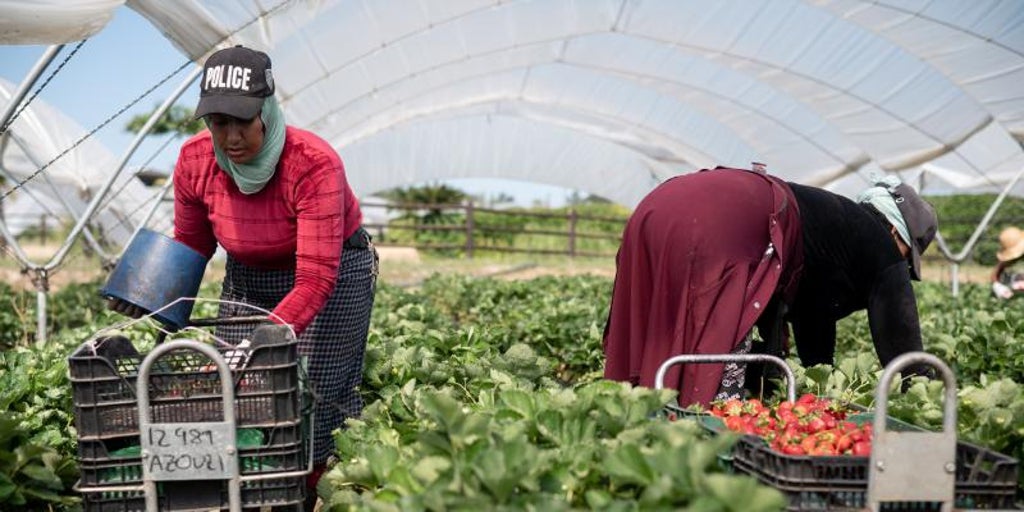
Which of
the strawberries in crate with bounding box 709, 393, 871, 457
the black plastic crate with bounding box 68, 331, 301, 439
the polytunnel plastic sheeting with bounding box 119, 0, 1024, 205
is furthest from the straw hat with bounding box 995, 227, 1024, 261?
the black plastic crate with bounding box 68, 331, 301, 439

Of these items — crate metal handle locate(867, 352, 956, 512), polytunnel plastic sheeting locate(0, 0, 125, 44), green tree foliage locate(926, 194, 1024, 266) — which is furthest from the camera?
green tree foliage locate(926, 194, 1024, 266)

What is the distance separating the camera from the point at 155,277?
10.0 feet

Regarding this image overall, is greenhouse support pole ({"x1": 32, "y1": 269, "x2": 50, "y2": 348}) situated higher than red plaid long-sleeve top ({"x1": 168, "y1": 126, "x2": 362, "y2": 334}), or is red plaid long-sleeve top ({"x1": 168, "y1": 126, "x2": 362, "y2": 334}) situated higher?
red plaid long-sleeve top ({"x1": 168, "y1": 126, "x2": 362, "y2": 334})

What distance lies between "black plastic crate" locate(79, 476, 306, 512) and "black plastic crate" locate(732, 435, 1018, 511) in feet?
3.61

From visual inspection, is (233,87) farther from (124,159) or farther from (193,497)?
(124,159)

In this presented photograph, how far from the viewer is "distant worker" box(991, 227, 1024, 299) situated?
895 centimetres

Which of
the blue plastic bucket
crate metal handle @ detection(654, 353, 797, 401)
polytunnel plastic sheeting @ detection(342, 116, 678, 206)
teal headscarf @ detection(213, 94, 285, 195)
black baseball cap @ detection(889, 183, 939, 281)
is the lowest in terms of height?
crate metal handle @ detection(654, 353, 797, 401)

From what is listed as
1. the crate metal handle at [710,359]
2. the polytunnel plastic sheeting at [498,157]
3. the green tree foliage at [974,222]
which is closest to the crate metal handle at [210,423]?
the crate metal handle at [710,359]

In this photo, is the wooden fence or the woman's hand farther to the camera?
the wooden fence

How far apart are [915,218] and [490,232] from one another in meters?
23.6

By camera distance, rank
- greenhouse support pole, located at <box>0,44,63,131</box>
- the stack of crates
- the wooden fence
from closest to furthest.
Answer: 1. the stack of crates
2. greenhouse support pole, located at <box>0,44,63,131</box>
3. the wooden fence

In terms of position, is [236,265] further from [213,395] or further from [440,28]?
[440,28]

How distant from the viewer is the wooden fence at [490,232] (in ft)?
81.8

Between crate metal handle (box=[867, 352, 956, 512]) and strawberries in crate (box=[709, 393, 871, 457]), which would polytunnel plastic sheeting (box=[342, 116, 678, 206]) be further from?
crate metal handle (box=[867, 352, 956, 512])
